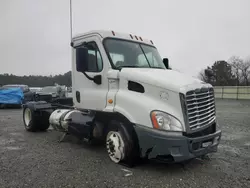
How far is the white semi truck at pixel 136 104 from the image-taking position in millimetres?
3936

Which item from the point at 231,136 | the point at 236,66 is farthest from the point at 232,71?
the point at 231,136

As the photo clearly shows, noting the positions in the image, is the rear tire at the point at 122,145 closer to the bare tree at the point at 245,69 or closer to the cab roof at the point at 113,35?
the cab roof at the point at 113,35

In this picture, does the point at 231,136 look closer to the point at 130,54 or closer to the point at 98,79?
the point at 130,54

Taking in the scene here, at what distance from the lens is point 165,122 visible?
12.8 feet

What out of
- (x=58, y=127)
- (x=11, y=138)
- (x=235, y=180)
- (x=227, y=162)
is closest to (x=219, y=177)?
(x=235, y=180)

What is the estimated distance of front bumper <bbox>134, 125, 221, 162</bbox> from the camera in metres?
3.84

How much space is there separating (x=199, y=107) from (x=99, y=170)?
2158 mm

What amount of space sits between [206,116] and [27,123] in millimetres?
6285

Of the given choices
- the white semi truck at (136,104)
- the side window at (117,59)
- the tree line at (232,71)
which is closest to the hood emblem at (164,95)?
the white semi truck at (136,104)

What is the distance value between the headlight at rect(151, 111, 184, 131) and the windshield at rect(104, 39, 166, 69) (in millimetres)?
1445

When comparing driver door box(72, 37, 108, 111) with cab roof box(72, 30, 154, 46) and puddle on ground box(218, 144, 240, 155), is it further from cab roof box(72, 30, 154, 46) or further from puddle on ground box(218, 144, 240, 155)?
puddle on ground box(218, 144, 240, 155)

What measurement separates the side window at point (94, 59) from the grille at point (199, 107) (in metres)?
2.00

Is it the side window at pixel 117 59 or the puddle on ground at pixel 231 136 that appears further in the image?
the puddle on ground at pixel 231 136

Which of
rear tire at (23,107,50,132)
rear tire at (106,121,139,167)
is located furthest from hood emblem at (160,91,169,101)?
rear tire at (23,107,50,132)
